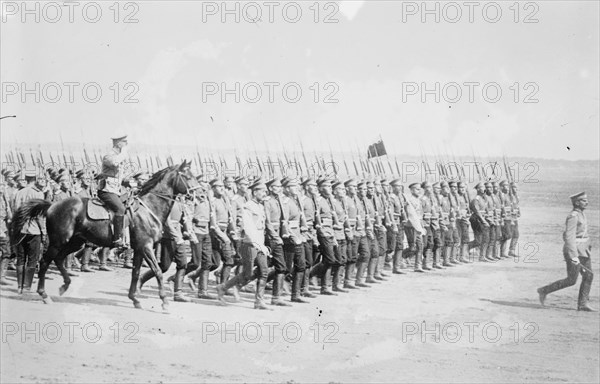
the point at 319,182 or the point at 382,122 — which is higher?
the point at 382,122

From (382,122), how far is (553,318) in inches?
112

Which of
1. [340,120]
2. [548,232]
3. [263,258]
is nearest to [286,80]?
[340,120]

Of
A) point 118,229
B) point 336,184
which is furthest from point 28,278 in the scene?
point 336,184

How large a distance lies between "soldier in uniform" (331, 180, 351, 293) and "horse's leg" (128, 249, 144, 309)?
86.7 inches

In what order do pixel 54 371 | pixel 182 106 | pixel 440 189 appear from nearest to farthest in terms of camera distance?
pixel 54 371, pixel 182 106, pixel 440 189

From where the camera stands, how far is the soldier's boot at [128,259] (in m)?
9.28

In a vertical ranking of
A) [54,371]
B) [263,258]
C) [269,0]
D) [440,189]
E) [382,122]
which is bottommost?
[54,371]

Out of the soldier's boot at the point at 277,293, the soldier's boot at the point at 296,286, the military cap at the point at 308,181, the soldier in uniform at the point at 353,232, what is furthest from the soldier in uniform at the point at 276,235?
the soldier in uniform at the point at 353,232

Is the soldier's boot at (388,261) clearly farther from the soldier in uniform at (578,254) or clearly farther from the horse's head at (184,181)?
the horse's head at (184,181)

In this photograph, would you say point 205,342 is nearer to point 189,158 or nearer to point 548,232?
point 189,158

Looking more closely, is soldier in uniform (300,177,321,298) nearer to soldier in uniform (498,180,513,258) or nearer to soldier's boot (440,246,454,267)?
soldier's boot (440,246,454,267)

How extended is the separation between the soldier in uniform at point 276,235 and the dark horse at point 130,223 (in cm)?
88

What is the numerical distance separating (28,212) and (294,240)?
2750mm

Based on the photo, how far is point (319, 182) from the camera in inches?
381
